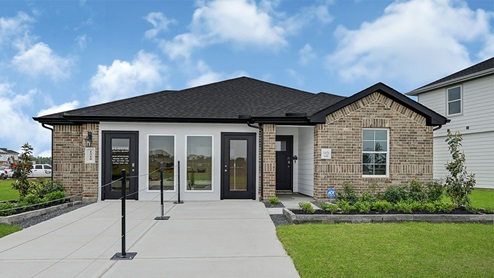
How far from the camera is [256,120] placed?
11117mm

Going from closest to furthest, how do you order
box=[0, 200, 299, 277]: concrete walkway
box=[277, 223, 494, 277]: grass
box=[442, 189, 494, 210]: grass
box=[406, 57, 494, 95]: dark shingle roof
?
box=[277, 223, 494, 277]: grass → box=[0, 200, 299, 277]: concrete walkway → box=[442, 189, 494, 210]: grass → box=[406, 57, 494, 95]: dark shingle roof

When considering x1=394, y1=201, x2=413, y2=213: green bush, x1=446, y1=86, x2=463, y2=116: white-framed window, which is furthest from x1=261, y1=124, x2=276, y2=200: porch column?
x1=446, y1=86, x2=463, y2=116: white-framed window

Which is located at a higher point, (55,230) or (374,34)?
(374,34)

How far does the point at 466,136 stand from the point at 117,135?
17.3 metres

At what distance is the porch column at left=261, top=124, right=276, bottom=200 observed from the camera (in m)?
11.1

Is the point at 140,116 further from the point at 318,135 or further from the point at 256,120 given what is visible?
the point at 318,135

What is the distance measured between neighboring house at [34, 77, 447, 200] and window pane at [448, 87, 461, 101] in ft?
27.8

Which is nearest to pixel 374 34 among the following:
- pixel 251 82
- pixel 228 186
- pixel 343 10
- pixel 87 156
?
pixel 343 10

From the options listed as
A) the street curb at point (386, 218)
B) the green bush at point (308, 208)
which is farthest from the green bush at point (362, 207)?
the green bush at point (308, 208)

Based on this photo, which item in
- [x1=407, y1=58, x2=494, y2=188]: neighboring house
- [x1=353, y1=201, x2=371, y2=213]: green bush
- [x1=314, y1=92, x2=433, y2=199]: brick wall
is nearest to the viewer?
[x1=353, y1=201, x2=371, y2=213]: green bush

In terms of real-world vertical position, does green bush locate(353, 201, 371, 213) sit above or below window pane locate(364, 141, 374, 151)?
below

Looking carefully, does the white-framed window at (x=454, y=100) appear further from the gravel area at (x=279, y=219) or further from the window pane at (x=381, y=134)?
the gravel area at (x=279, y=219)

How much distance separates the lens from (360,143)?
11352mm

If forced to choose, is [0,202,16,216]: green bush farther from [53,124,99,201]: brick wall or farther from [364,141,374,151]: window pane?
[364,141,374,151]: window pane
